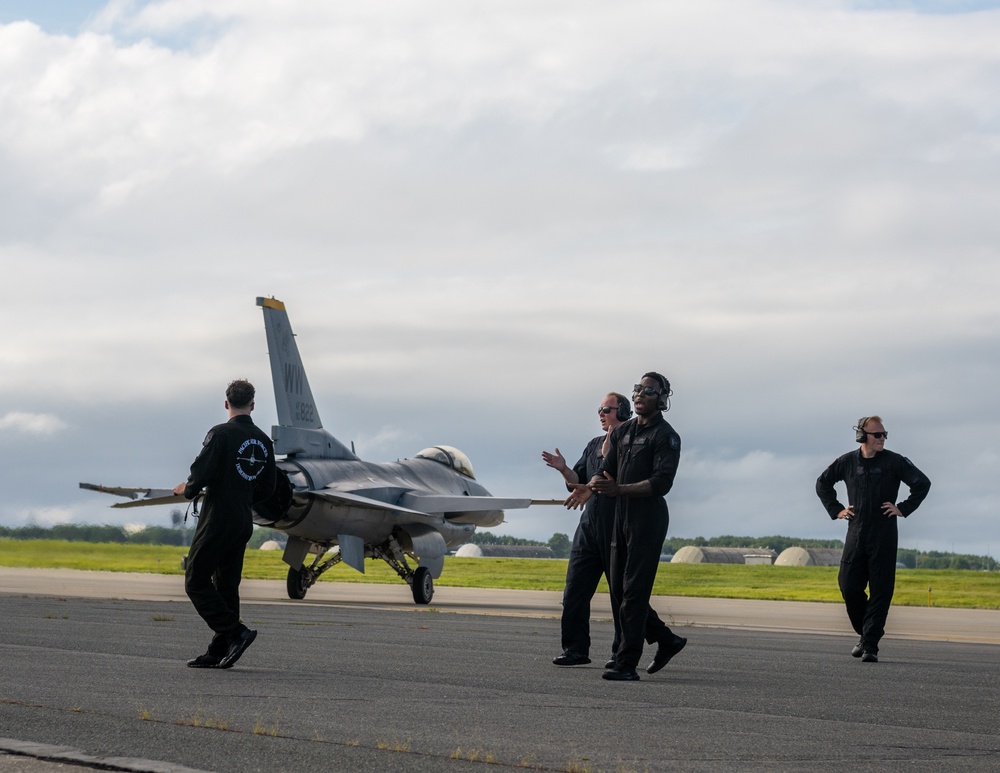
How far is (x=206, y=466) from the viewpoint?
984 cm

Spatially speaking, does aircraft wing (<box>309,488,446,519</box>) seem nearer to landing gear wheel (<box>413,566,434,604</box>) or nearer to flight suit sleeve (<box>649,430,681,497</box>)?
landing gear wheel (<box>413,566,434,604</box>)

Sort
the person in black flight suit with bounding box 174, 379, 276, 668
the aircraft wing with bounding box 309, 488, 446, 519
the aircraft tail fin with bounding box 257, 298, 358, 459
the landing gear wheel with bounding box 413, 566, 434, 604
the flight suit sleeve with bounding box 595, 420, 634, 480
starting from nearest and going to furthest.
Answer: the person in black flight suit with bounding box 174, 379, 276, 668, the flight suit sleeve with bounding box 595, 420, 634, 480, the aircraft wing with bounding box 309, 488, 446, 519, the aircraft tail fin with bounding box 257, 298, 358, 459, the landing gear wheel with bounding box 413, 566, 434, 604

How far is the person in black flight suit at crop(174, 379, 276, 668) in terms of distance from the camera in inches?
384

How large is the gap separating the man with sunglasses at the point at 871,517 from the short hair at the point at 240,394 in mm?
5728

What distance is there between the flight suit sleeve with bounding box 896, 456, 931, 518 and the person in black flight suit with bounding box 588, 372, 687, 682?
3391 mm

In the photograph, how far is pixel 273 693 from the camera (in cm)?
802

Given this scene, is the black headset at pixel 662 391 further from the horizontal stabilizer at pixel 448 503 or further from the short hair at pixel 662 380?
the horizontal stabilizer at pixel 448 503

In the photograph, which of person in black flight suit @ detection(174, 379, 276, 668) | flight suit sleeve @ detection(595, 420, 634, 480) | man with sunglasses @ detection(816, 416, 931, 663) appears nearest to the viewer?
person in black flight suit @ detection(174, 379, 276, 668)

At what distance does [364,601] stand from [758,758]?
2049 cm

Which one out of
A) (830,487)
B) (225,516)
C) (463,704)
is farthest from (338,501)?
(463,704)

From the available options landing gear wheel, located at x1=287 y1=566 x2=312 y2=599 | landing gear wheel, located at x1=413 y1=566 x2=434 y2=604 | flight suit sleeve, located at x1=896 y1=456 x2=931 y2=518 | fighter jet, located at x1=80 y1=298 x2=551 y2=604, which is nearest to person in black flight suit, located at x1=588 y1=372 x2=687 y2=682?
flight suit sleeve, located at x1=896 y1=456 x2=931 y2=518

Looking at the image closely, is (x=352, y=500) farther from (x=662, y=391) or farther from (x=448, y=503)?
(x=662, y=391)

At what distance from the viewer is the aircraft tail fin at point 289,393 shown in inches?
996

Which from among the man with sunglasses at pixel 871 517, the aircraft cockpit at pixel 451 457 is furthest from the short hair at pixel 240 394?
the aircraft cockpit at pixel 451 457
